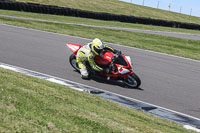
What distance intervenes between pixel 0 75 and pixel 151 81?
16.3 feet

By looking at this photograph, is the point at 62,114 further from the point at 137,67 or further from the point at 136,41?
the point at 136,41

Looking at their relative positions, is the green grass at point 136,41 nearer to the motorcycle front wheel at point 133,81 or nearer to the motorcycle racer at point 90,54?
the motorcycle front wheel at point 133,81

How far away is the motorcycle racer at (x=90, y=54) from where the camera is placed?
10078mm

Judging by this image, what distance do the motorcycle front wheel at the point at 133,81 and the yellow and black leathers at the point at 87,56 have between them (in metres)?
0.90

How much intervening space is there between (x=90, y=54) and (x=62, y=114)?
4.84 meters

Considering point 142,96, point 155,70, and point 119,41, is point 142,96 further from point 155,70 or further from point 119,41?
point 119,41

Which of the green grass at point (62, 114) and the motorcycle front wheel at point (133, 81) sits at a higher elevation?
the green grass at point (62, 114)

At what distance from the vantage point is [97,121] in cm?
572

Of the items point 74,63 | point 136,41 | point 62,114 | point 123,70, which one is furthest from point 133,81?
point 136,41

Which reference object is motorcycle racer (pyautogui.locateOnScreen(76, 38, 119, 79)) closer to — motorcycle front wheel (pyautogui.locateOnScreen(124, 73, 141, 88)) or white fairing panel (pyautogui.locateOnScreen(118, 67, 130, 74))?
white fairing panel (pyautogui.locateOnScreen(118, 67, 130, 74))

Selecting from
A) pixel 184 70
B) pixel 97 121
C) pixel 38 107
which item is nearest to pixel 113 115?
pixel 97 121

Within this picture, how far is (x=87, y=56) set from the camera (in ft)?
34.5

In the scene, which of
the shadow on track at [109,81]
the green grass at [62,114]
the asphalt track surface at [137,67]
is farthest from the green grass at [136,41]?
the green grass at [62,114]

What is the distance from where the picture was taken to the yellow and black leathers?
10.4 metres
